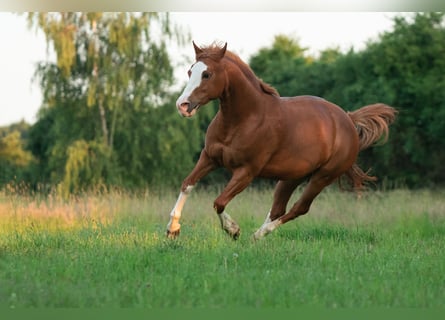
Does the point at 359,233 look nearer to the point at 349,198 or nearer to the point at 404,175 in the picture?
the point at 349,198

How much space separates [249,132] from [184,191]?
1006 millimetres

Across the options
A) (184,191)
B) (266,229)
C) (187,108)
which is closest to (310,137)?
(266,229)

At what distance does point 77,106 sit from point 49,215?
11.9 meters

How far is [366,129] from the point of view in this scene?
10477 mm

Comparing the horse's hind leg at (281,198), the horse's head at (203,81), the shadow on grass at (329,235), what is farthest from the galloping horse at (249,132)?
the shadow on grass at (329,235)

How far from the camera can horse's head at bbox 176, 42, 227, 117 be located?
8117 mm

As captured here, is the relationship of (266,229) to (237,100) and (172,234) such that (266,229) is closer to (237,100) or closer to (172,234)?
(172,234)

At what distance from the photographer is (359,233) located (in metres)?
10.4

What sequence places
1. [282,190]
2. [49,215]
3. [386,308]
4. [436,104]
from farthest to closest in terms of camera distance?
[436,104], [49,215], [282,190], [386,308]

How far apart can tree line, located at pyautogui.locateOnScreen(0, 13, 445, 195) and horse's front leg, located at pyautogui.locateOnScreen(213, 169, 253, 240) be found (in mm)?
13137

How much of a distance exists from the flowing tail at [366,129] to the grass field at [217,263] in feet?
2.48

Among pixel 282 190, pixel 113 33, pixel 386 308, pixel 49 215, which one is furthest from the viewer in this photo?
pixel 113 33

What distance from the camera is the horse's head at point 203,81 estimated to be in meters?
8.12

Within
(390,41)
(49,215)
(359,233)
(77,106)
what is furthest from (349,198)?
(77,106)
